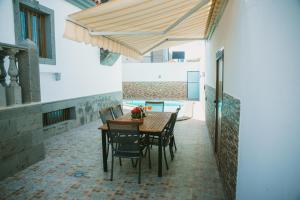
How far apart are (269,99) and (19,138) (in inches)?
182

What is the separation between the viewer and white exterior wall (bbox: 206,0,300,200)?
2312 millimetres

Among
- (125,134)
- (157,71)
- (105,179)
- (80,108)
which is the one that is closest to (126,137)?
(125,134)

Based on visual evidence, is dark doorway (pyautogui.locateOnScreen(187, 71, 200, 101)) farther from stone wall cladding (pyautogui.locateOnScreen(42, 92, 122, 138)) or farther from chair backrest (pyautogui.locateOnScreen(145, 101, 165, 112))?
chair backrest (pyautogui.locateOnScreen(145, 101, 165, 112))

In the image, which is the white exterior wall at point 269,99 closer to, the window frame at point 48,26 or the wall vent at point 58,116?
the window frame at point 48,26

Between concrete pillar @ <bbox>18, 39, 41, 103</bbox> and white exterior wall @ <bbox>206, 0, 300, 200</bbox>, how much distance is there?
4241 mm

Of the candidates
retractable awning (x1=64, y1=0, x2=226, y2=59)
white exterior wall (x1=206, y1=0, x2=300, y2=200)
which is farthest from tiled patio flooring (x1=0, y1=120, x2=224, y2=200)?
retractable awning (x1=64, y1=0, x2=226, y2=59)

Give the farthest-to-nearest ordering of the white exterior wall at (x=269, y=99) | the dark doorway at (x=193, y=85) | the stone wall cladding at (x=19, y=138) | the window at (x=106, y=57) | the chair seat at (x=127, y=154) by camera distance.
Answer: the dark doorway at (x=193, y=85) < the window at (x=106, y=57) < the stone wall cladding at (x=19, y=138) < the chair seat at (x=127, y=154) < the white exterior wall at (x=269, y=99)

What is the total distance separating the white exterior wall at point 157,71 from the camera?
792 inches

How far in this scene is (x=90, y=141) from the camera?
22.6 ft

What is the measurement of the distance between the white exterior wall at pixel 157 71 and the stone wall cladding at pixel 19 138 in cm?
1609

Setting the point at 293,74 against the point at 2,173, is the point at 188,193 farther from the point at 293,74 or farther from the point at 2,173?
the point at 2,173

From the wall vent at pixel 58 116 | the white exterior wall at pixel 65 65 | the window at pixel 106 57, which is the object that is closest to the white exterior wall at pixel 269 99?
the white exterior wall at pixel 65 65

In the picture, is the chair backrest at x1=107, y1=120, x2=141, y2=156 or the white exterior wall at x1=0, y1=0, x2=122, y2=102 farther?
the white exterior wall at x1=0, y1=0, x2=122, y2=102

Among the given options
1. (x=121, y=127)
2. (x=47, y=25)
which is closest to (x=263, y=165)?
(x=121, y=127)
